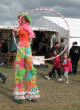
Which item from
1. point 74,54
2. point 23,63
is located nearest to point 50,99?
point 23,63

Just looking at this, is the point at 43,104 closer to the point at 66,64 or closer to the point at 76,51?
the point at 66,64

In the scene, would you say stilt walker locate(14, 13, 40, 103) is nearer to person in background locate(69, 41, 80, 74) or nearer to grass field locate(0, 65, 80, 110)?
grass field locate(0, 65, 80, 110)

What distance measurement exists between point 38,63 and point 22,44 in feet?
25.3

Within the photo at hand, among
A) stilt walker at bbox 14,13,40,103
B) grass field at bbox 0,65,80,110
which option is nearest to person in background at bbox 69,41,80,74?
grass field at bbox 0,65,80,110

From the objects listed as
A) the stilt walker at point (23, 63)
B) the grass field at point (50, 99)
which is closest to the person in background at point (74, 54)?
the grass field at point (50, 99)

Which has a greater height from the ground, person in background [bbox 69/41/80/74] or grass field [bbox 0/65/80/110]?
person in background [bbox 69/41/80/74]

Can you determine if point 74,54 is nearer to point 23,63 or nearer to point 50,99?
point 50,99

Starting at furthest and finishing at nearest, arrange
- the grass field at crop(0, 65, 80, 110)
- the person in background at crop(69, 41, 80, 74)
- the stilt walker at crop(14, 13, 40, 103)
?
the person in background at crop(69, 41, 80, 74) → the stilt walker at crop(14, 13, 40, 103) → the grass field at crop(0, 65, 80, 110)

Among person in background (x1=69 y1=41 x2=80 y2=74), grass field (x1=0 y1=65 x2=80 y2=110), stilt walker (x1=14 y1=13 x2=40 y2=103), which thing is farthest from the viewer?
person in background (x1=69 y1=41 x2=80 y2=74)

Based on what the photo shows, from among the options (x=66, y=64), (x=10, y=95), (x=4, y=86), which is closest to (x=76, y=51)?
(x=66, y=64)

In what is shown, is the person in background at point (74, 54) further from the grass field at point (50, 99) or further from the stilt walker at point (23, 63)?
the stilt walker at point (23, 63)

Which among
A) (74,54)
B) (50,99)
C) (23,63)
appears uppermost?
(23,63)

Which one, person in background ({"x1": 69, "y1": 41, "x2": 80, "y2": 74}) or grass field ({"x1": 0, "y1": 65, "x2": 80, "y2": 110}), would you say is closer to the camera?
grass field ({"x1": 0, "y1": 65, "x2": 80, "y2": 110})

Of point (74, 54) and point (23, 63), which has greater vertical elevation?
point (23, 63)
